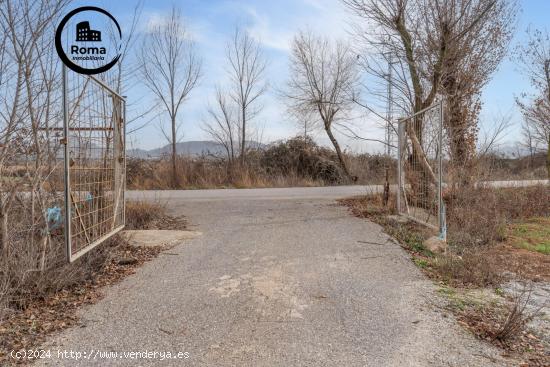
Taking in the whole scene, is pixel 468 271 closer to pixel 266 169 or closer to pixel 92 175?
pixel 92 175

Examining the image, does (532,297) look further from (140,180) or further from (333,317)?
(140,180)

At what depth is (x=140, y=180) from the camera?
1830cm

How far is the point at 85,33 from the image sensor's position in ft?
16.9

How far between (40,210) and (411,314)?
3863 mm

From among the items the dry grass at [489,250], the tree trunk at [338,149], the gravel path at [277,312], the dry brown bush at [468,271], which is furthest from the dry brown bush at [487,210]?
the tree trunk at [338,149]

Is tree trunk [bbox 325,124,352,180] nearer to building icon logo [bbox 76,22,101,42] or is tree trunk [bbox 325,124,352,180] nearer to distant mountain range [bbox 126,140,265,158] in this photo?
distant mountain range [bbox 126,140,265,158]

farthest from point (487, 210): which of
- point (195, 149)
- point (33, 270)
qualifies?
point (195, 149)

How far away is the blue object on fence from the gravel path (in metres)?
1.02

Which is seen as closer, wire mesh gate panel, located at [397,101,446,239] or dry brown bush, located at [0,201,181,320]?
dry brown bush, located at [0,201,181,320]

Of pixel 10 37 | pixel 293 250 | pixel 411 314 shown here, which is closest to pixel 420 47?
pixel 293 250

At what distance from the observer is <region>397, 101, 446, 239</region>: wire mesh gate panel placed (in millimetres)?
7633

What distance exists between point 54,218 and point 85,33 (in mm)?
2175

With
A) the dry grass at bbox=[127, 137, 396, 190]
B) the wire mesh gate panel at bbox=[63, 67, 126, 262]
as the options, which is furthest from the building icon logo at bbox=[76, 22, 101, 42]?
the dry grass at bbox=[127, 137, 396, 190]

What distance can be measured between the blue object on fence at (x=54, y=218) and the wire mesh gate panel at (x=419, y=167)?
17.7ft
